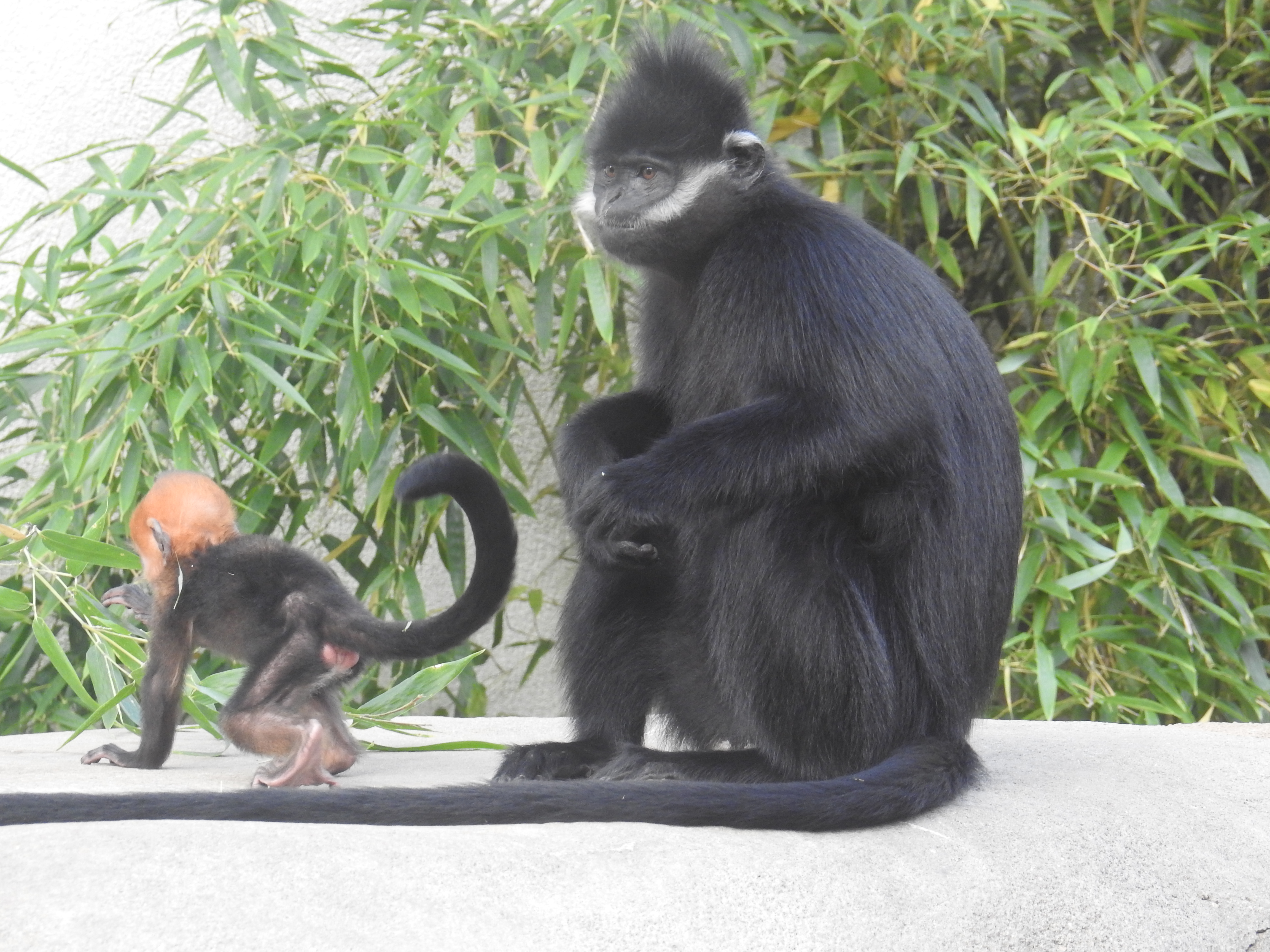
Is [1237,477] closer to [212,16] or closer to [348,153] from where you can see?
[348,153]

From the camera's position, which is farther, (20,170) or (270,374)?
(20,170)

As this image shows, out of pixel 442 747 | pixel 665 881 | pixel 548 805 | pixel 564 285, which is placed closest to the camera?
pixel 665 881

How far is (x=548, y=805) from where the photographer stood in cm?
135

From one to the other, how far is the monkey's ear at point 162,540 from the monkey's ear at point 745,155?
0.88m

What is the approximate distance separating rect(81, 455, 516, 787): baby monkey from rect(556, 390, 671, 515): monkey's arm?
140mm

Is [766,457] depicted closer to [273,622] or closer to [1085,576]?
[273,622]

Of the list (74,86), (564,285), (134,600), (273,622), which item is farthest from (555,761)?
(74,86)

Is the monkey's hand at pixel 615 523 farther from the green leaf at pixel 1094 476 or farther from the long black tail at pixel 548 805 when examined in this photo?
the green leaf at pixel 1094 476

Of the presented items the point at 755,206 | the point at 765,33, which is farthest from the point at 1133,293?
the point at 755,206

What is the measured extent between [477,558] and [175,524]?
40cm

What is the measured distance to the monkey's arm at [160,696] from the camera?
5.71ft

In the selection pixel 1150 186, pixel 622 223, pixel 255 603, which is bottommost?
pixel 255 603

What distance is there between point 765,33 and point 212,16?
4.69 feet

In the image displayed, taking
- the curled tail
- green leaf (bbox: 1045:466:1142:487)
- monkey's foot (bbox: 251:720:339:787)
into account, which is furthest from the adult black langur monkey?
green leaf (bbox: 1045:466:1142:487)
